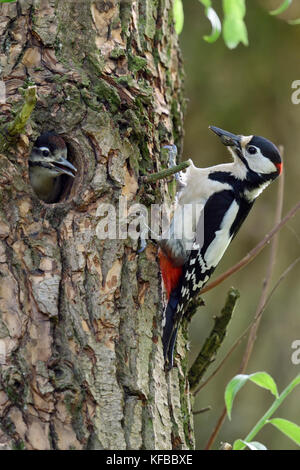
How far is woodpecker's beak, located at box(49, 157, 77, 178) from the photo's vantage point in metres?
3.52

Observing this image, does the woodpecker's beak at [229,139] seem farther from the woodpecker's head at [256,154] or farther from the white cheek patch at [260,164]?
the white cheek patch at [260,164]

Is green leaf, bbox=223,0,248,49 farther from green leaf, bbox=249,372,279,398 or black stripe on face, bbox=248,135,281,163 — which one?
green leaf, bbox=249,372,279,398

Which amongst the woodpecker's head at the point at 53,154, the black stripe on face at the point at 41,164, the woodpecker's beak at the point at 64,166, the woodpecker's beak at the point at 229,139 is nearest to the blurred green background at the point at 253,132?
the woodpecker's beak at the point at 229,139

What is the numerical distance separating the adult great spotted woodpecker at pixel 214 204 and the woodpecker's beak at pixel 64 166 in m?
0.64

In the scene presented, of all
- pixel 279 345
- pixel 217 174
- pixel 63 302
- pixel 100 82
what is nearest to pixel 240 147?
pixel 217 174

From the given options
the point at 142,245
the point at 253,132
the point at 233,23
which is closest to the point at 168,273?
the point at 142,245

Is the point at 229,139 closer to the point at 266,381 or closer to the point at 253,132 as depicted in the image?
the point at 266,381

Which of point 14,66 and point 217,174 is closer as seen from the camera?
point 14,66

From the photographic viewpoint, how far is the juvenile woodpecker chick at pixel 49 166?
3.51 metres

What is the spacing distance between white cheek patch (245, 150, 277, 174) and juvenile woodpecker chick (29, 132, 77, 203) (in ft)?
3.81

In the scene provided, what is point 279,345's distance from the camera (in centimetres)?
704

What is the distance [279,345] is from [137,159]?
13.1 ft

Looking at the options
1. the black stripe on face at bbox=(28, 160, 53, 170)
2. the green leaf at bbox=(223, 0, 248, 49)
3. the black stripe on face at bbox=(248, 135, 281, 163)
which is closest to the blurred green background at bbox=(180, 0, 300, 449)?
the black stripe on face at bbox=(248, 135, 281, 163)

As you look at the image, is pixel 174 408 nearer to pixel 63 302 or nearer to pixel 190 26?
pixel 63 302
